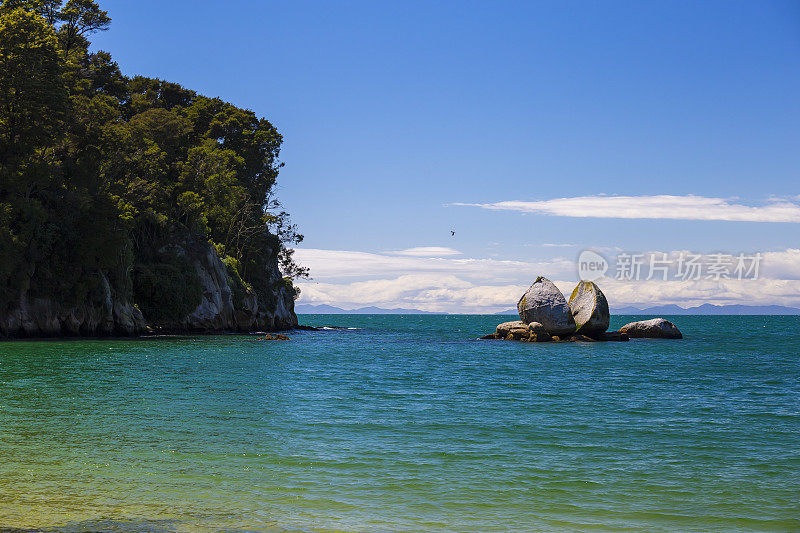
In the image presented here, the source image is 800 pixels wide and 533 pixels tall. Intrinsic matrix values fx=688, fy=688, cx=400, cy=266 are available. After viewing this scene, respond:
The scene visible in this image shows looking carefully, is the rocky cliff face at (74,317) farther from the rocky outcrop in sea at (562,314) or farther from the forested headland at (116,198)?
the rocky outcrop in sea at (562,314)

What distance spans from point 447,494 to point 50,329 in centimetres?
4630

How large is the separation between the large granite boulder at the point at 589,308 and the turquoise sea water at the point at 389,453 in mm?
27153

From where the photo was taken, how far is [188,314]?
205 ft

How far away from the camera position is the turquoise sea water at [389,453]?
9.48 meters

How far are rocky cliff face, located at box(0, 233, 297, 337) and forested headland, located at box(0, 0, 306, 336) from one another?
11 cm

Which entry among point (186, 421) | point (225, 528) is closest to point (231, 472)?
point (225, 528)

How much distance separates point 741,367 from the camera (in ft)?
124

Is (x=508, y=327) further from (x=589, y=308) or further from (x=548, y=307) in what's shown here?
(x=589, y=308)

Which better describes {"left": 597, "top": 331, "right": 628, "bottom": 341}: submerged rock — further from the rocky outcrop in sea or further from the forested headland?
the forested headland

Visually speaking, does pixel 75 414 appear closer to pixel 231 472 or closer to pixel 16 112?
pixel 231 472

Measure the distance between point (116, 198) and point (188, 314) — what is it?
1489 cm

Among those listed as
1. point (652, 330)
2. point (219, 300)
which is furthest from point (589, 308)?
point (219, 300)

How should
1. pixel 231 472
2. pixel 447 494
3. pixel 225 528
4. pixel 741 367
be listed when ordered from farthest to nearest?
1. pixel 741 367
2. pixel 231 472
3. pixel 447 494
4. pixel 225 528

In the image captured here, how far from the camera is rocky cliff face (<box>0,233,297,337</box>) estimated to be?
4800cm
